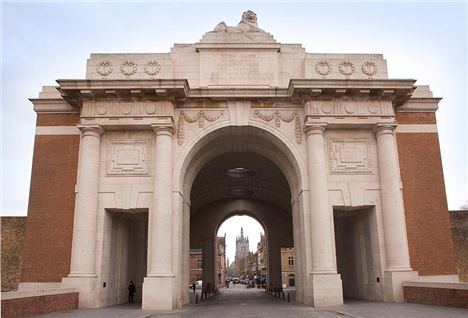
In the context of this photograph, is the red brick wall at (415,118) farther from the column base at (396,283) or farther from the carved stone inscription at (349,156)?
the column base at (396,283)

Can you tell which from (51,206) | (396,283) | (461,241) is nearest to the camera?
(396,283)

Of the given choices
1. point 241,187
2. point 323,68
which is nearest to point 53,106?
point 323,68

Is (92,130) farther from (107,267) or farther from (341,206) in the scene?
(341,206)

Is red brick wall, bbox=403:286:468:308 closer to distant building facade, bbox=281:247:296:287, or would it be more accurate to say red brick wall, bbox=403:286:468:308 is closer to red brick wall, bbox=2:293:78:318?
red brick wall, bbox=2:293:78:318

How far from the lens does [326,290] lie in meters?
20.1

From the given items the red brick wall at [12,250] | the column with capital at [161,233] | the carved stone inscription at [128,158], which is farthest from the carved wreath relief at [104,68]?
the red brick wall at [12,250]

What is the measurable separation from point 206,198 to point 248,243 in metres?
146

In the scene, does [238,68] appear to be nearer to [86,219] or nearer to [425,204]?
[86,219]

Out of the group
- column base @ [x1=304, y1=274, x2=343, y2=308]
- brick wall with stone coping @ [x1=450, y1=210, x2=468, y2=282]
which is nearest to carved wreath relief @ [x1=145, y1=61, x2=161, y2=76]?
column base @ [x1=304, y1=274, x2=343, y2=308]

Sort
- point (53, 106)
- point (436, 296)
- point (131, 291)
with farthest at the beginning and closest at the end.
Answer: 1. point (131, 291)
2. point (53, 106)
3. point (436, 296)

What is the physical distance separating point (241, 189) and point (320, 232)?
2080 cm

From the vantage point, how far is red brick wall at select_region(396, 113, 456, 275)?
2186 centimetres

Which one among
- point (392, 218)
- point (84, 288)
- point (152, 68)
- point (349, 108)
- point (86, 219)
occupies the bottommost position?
point (84, 288)

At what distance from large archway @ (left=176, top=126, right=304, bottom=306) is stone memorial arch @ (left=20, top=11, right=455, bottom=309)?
30 centimetres
